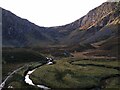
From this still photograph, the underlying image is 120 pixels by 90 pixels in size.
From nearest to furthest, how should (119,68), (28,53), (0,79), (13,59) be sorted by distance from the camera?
(0,79) → (119,68) → (13,59) → (28,53)

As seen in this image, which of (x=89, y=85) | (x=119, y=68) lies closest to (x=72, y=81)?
(x=89, y=85)

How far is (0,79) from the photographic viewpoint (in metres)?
95.8

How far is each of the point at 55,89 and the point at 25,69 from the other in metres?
41.5

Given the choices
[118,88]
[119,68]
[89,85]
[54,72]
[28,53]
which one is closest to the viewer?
[118,88]

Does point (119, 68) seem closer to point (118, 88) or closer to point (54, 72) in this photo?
point (54, 72)

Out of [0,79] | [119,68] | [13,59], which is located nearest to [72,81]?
[0,79]

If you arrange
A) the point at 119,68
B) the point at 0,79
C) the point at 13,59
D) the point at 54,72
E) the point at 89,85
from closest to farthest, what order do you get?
the point at 89,85
the point at 0,79
the point at 54,72
the point at 119,68
the point at 13,59

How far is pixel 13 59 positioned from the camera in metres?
148

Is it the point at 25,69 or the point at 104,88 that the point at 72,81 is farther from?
the point at 25,69

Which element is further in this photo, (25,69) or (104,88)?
(25,69)

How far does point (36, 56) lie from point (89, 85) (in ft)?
279

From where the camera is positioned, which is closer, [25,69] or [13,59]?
[25,69]

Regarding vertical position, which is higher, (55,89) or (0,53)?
(0,53)

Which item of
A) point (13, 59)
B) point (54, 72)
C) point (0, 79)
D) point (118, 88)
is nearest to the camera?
point (118, 88)
